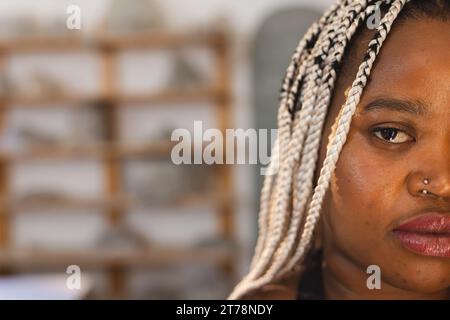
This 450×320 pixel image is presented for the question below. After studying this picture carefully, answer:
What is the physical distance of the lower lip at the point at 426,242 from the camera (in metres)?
0.58

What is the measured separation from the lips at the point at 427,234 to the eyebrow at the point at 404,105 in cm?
10

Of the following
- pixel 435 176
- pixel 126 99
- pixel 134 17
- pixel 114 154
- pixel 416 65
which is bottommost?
pixel 435 176

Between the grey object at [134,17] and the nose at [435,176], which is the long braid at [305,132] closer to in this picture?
the nose at [435,176]

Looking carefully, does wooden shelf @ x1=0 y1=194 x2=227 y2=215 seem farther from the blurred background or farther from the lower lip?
the lower lip

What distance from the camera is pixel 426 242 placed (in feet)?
1.90

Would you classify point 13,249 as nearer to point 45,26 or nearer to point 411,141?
point 45,26

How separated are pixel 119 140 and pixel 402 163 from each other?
2301 millimetres

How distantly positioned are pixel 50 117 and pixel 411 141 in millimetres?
2477

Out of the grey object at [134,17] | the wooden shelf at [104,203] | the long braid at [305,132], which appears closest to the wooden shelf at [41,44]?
the grey object at [134,17]

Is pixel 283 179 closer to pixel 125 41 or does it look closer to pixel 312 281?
pixel 312 281

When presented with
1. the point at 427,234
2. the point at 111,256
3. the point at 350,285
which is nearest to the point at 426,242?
the point at 427,234

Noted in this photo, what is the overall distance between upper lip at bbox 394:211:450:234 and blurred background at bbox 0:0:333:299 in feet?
6.47

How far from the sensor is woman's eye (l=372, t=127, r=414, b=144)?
577 millimetres
